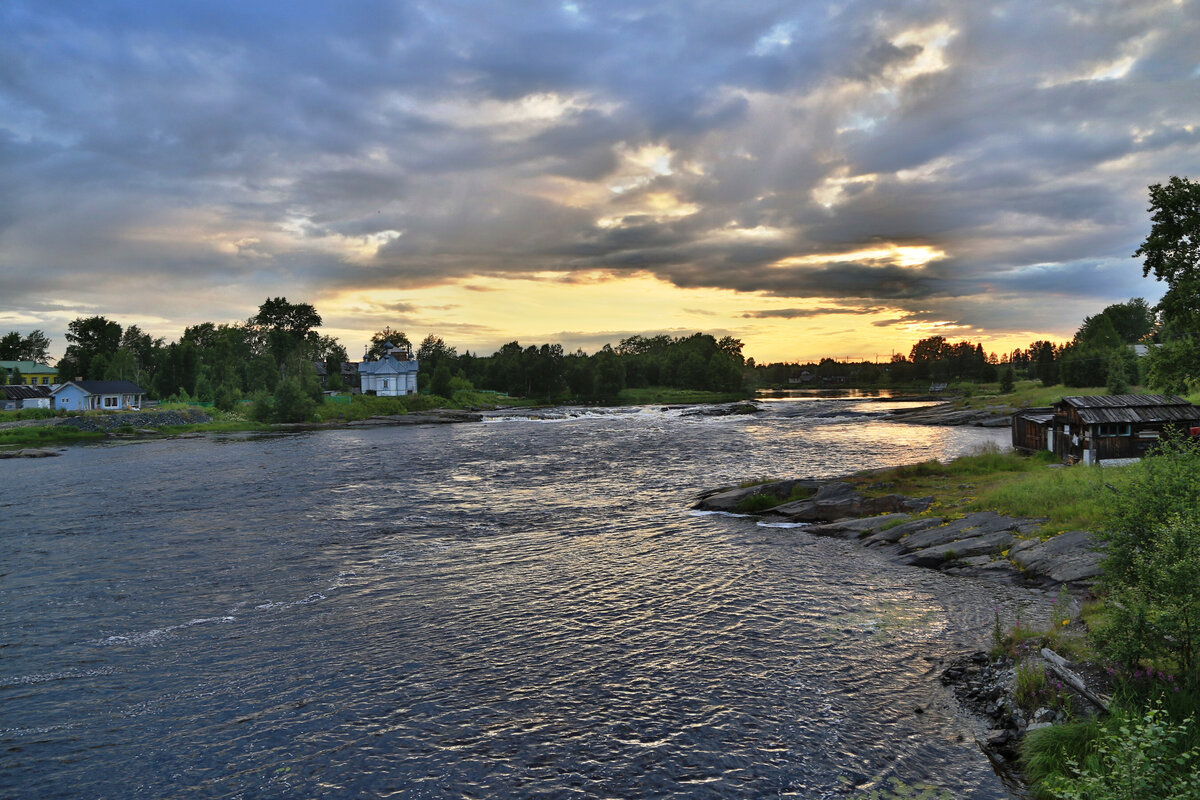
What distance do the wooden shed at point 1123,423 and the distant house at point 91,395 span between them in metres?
133

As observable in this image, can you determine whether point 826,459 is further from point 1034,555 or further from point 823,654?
point 823,654

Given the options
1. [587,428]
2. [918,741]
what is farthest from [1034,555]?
[587,428]

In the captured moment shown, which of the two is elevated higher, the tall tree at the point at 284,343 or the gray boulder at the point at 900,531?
→ the tall tree at the point at 284,343

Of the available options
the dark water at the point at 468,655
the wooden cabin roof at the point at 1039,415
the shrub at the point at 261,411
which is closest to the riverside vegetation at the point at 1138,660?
the dark water at the point at 468,655

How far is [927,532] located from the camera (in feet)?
92.4

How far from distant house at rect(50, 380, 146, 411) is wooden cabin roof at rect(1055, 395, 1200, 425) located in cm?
13347

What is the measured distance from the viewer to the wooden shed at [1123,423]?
37.5 meters

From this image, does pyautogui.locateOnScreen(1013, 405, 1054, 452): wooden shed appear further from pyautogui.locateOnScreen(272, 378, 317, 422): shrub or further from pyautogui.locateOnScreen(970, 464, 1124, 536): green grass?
pyautogui.locateOnScreen(272, 378, 317, 422): shrub

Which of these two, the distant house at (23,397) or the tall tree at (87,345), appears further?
the tall tree at (87,345)

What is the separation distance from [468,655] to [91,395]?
130 m

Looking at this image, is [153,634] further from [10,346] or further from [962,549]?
[10,346]

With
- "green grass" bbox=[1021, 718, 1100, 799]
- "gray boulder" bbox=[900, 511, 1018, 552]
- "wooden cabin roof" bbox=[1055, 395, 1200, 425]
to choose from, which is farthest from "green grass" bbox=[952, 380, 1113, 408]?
"green grass" bbox=[1021, 718, 1100, 799]

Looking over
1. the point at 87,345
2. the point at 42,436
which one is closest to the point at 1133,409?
the point at 42,436

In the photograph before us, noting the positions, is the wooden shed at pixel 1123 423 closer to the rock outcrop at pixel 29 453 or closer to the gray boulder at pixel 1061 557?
the gray boulder at pixel 1061 557
